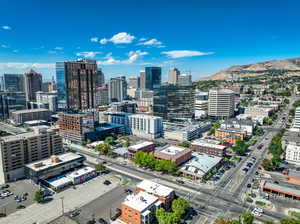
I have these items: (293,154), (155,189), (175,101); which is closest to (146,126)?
Result: (175,101)

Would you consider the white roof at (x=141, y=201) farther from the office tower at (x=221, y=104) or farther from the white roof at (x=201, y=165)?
the office tower at (x=221, y=104)

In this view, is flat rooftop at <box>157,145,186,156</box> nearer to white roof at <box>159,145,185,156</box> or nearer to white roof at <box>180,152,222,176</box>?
white roof at <box>159,145,185,156</box>

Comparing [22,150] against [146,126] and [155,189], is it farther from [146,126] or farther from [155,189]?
[146,126]

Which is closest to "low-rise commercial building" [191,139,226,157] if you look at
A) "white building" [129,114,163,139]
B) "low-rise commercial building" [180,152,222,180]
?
"low-rise commercial building" [180,152,222,180]

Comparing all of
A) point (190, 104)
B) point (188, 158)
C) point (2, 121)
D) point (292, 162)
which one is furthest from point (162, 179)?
point (2, 121)

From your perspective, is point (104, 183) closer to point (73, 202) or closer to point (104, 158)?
point (73, 202)

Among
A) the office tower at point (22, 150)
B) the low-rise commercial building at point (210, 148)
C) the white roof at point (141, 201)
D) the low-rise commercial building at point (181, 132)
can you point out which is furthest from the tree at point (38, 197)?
the low-rise commercial building at point (181, 132)
